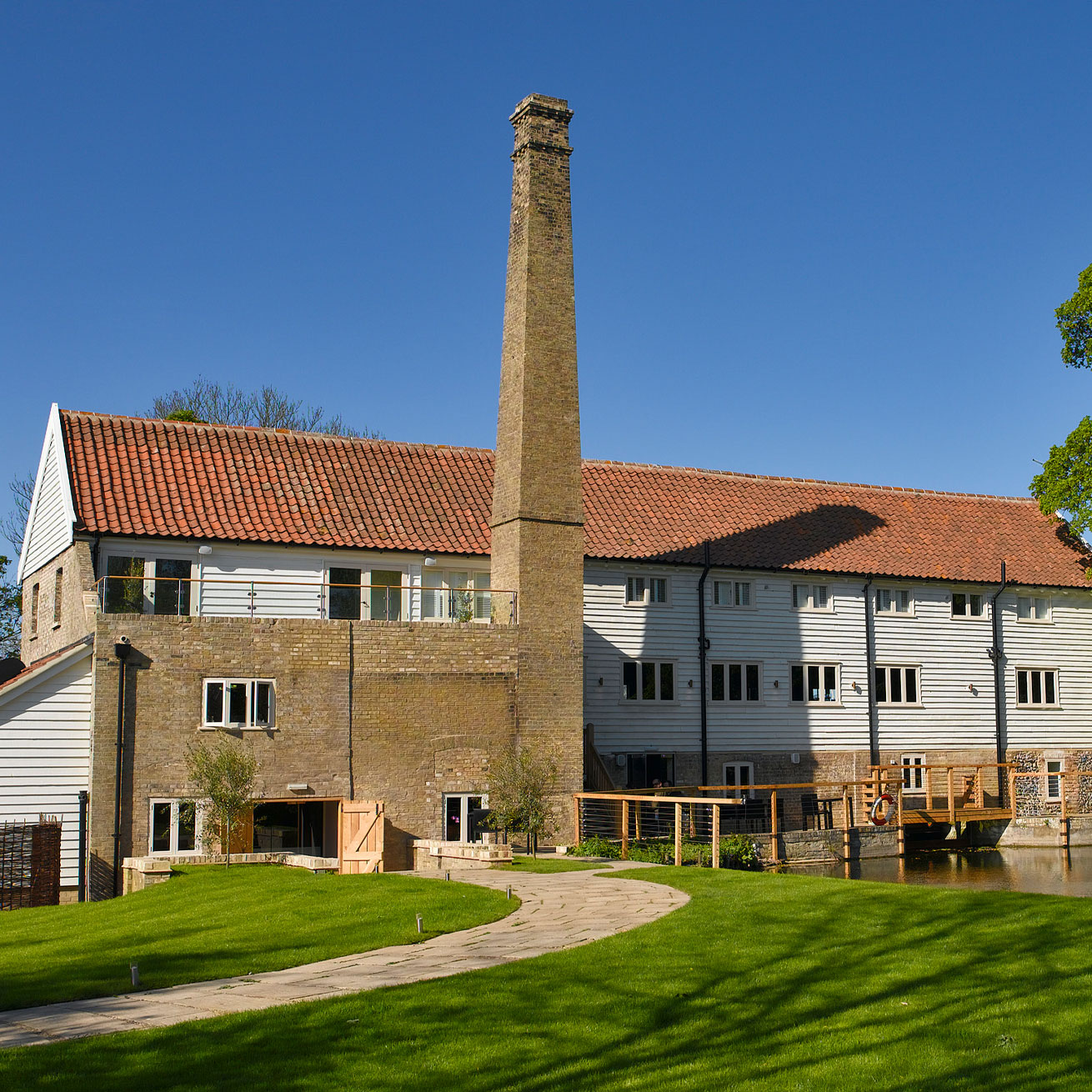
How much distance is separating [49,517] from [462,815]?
40.2ft

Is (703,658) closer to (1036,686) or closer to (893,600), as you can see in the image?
(893,600)

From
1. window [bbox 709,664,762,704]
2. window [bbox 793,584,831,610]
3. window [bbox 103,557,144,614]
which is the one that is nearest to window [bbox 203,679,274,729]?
window [bbox 103,557,144,614]

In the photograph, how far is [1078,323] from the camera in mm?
34219

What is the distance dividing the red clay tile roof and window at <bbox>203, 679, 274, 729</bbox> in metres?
→ 4.21

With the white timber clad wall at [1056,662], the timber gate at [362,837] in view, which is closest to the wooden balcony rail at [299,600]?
the timber gate at [362,837]

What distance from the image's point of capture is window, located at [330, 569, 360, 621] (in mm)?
27953

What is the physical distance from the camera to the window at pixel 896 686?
35344mm

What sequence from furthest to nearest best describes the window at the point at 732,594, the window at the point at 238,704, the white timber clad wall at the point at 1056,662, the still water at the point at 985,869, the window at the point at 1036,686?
the window at the point at 1036,686 < the white timber clad wall at the point at 1056,662 < the window at the point at 732,594 < the still water at the point at 985,869 < the window at the point at 238,704

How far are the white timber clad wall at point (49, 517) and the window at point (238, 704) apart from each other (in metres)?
5.16

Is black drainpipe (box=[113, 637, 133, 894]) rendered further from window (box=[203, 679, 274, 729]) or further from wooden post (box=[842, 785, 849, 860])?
wooden post (box=[842, 785, 849, 860])

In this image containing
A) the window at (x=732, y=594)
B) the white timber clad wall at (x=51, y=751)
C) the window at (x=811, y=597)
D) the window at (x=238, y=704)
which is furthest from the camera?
the window at (x=811, y=597)

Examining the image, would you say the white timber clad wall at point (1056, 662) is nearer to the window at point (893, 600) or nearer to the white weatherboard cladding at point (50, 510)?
the window at point (893, 600)

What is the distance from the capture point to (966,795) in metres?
35.3

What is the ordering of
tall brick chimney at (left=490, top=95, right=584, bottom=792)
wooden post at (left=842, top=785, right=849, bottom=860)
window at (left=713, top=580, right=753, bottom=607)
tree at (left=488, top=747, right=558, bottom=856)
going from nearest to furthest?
tree at (left=488, top=747, right=558, bottom=856)
tall brick chimney at (left=490, top=95, right=584, bottom=792)
wooden post at (left=842, top=785, right=849, bottom=860)
window at (left=713, top=580, right=753, bottom=607)
